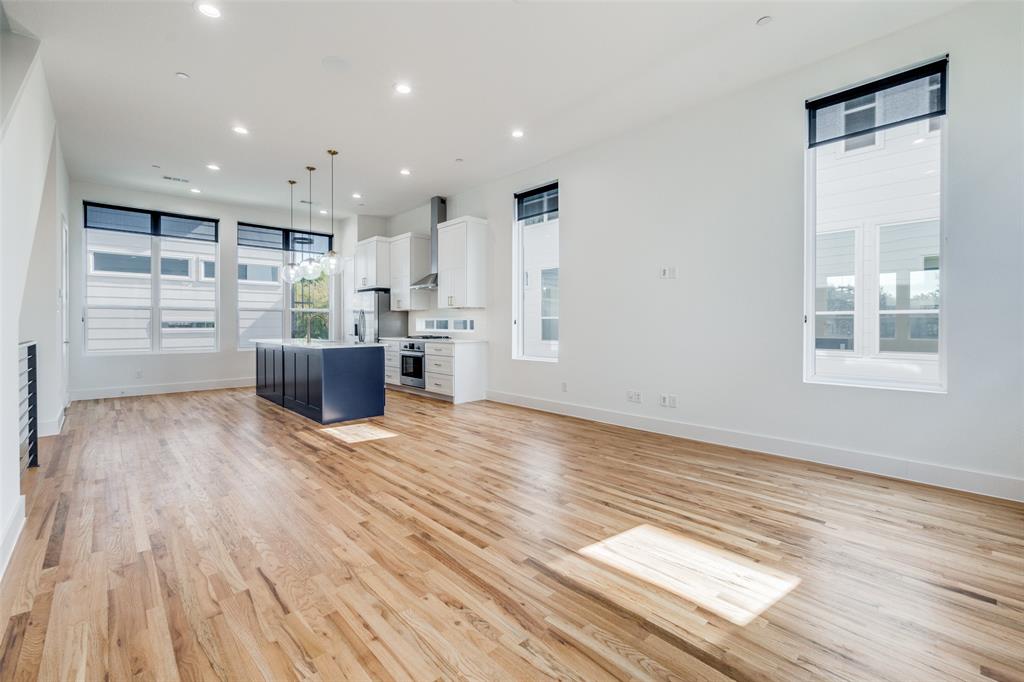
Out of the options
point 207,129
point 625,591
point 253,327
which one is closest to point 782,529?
point 625,591

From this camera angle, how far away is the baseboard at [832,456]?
2.87m

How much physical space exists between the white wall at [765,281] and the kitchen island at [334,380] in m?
1.89

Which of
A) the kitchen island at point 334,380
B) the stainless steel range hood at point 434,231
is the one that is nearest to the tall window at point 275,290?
the stainless steel range hood at point 434,231

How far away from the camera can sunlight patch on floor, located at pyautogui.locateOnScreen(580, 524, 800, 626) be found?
1784 millimetres

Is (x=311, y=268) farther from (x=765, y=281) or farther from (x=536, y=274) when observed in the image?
(x=765, y=281)

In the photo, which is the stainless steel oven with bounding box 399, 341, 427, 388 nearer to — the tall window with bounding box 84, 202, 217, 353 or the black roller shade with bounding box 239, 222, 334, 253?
the black roller shade with bounding box 239, 222, 334, 253

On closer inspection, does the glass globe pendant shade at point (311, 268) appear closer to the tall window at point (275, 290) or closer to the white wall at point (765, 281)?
the white wall at point (765, 281)

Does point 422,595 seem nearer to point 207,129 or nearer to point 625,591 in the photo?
point 625,591

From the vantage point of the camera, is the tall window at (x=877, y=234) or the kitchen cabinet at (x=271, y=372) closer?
the tall window at (x=877, y=234)

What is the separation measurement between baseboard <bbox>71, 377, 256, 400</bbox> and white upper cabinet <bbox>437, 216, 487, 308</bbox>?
419 centimetres

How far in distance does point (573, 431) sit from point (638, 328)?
1288mm

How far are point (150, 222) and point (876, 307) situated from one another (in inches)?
374

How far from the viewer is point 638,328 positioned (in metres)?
4.77

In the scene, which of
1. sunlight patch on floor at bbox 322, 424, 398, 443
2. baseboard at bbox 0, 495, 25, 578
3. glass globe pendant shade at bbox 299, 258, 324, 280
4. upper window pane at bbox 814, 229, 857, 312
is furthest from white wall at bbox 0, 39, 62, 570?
upper window pane at bbox 814, 229, 857, 312
